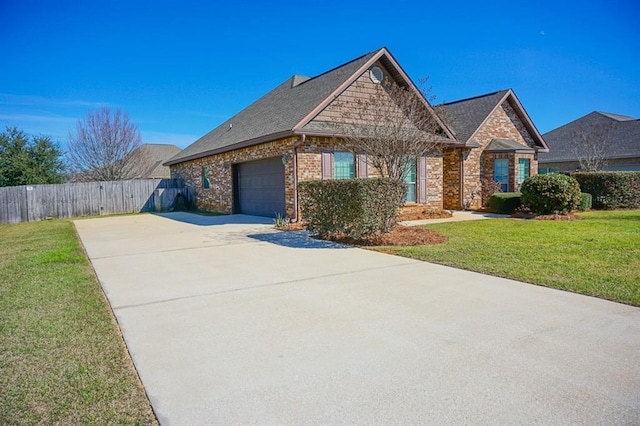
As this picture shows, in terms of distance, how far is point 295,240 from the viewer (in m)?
10.2

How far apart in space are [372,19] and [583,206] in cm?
1099

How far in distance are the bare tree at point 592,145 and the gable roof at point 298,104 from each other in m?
14.0

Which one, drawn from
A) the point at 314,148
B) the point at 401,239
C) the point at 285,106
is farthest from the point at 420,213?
the point at 285,106

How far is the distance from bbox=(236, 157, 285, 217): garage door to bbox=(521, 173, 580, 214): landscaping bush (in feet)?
29.3

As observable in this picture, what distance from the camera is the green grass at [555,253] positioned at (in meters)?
5.64

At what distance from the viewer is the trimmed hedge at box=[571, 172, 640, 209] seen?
16938mm

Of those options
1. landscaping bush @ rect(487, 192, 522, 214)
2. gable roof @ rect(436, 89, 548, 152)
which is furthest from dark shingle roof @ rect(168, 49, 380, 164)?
landscaping bush @ rect(487, 192, 522, 214)

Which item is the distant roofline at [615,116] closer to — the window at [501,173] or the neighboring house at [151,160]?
the window at [501,173]

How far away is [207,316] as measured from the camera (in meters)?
4.64

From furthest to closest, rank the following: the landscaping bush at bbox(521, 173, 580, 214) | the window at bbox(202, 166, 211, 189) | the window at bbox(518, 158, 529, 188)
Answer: the window at bbox(202, 166, 211, 189), the window at bbox(518, 158, 529, 188), the landscaping bush at bbox(521, 173, 580, 214)

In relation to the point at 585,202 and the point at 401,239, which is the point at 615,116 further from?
the point at 401,239

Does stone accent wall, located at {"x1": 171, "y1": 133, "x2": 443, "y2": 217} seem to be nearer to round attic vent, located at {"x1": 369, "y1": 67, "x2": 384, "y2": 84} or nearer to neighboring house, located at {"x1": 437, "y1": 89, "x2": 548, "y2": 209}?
neighboring house, located at {"x1": 437, "y1": 89, "x2": 548, "y2": 209}

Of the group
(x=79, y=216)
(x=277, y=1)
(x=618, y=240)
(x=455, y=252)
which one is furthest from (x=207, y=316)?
(x=79, y=216)

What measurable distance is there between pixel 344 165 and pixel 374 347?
1125 centimetres
